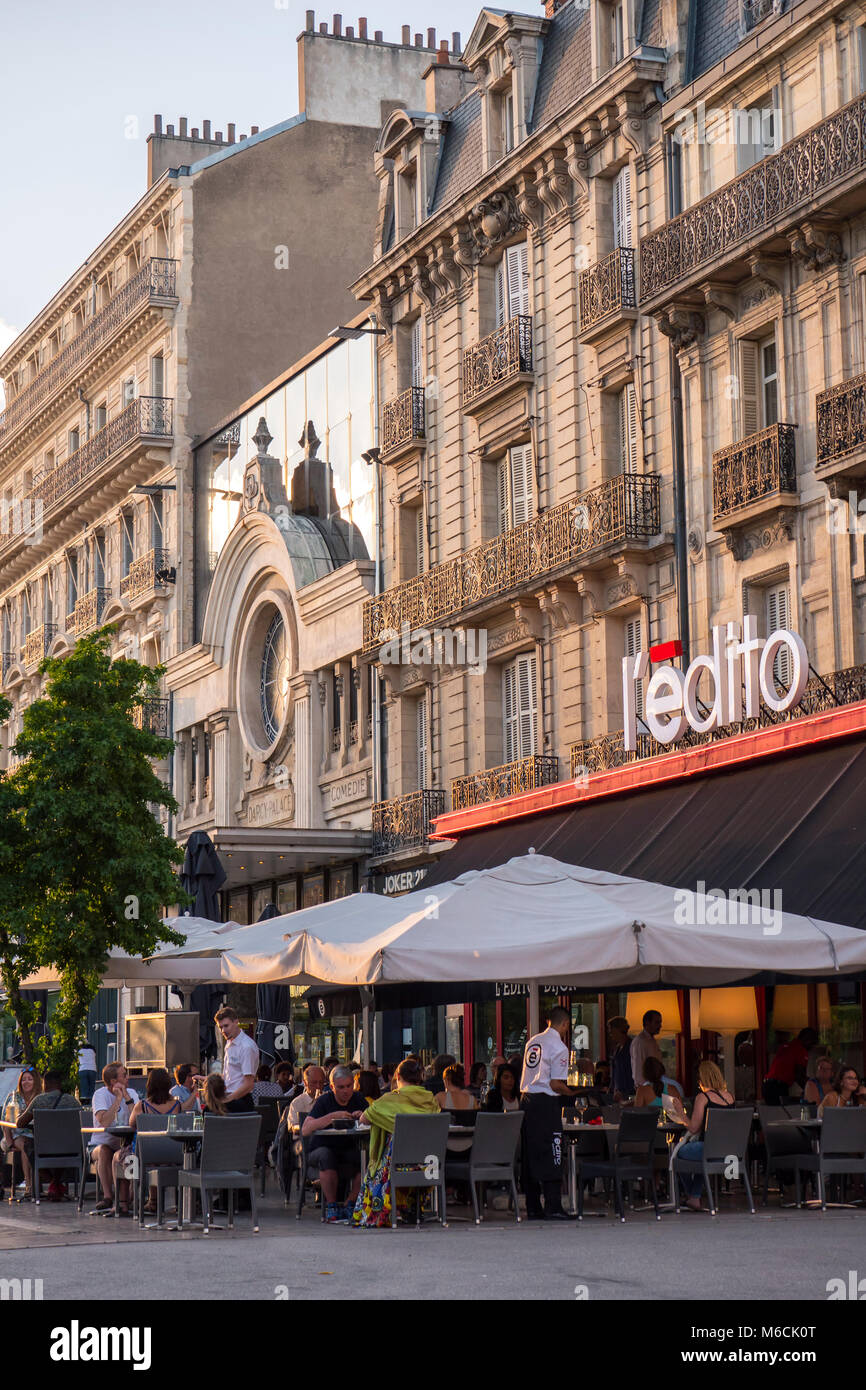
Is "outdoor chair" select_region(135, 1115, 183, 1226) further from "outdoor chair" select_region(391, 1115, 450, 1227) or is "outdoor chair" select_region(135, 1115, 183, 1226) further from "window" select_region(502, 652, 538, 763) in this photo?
"window" select_region(502, 652, 538, 763)

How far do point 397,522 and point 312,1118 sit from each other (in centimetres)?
1806

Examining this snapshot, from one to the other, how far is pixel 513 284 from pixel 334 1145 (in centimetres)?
1699

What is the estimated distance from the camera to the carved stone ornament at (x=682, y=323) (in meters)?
24.9

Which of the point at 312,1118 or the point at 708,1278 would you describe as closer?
the point at 708,1278

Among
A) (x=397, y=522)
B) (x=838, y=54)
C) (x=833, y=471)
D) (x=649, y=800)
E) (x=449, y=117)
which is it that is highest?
(x=449, y=117)

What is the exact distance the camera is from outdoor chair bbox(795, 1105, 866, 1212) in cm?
1596

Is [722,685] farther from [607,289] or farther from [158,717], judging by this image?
[158,717]

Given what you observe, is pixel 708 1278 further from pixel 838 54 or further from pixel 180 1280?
pixel 838 54

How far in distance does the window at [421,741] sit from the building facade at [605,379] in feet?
0.30

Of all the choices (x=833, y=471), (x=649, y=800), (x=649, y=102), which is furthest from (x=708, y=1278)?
(x=649, y=102)

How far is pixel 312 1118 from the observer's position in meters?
17.0

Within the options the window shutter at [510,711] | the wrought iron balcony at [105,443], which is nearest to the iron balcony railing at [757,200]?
the window shutter at [510,711]

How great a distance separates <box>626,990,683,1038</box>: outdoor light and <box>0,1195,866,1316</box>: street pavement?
720cm

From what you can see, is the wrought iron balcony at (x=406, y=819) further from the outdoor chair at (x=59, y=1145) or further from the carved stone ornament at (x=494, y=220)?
the outdoor chair at (x=59, y=1145)
